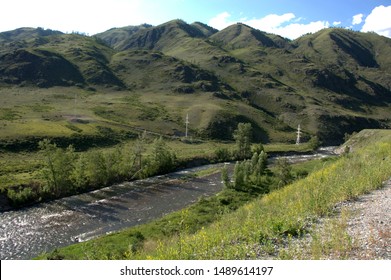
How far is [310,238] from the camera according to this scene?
1808 cm

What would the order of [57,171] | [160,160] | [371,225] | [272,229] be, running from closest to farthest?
[371,225]
[272,229]
[57,171]
[160,160]

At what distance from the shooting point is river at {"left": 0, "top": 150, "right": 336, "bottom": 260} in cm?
5162

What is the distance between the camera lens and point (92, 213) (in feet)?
214

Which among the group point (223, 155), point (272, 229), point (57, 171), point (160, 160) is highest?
point (272, 229)

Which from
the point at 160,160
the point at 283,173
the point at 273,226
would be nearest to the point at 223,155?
the point at 160,160

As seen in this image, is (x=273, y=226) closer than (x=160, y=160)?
Result: Yes

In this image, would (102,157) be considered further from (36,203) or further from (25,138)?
(25,138)

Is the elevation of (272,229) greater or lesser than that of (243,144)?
greater

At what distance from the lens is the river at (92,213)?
5162cm

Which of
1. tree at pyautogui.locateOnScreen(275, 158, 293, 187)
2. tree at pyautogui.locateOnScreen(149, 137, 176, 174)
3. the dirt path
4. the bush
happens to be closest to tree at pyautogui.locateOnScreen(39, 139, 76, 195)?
Result: tree at pyautogui.locateOnScreen(149, 137, 176, 174)

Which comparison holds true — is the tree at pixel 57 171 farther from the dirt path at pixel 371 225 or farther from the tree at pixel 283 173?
the dirt path at pixel 371 225

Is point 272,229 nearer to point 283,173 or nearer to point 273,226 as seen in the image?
point 273,226

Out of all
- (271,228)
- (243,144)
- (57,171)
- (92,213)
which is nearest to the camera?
(271,228)

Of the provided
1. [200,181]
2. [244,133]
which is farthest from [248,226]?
[244,133]
